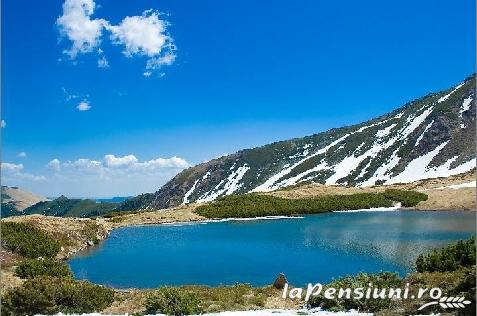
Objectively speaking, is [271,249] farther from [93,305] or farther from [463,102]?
[463,102]

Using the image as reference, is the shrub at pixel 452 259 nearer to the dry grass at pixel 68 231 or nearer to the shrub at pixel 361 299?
the shrub at pixel 361 299

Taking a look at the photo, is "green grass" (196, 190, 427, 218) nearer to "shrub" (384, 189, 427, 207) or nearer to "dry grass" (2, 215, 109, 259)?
"shrub" (384, 189, 427, 207)

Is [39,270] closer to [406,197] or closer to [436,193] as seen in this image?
[406,197]

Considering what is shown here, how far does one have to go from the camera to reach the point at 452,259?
22031 mm

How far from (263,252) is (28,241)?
66.8ft

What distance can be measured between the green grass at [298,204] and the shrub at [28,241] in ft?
132

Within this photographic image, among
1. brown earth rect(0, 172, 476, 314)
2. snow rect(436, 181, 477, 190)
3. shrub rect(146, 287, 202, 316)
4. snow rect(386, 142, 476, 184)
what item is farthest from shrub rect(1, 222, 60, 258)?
snow rect(386, 142, 476, 184)

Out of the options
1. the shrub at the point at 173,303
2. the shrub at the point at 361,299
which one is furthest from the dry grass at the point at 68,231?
the shrub at the point at 361,299

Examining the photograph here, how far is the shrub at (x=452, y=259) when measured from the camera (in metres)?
21.5

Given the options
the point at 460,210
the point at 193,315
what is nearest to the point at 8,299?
the point at 193,315

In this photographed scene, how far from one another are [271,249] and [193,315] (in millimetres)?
24751

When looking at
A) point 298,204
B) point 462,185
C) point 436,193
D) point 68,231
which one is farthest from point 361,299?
point 462,185

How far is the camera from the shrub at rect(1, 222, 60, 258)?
131ft

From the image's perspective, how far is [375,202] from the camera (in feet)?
293
